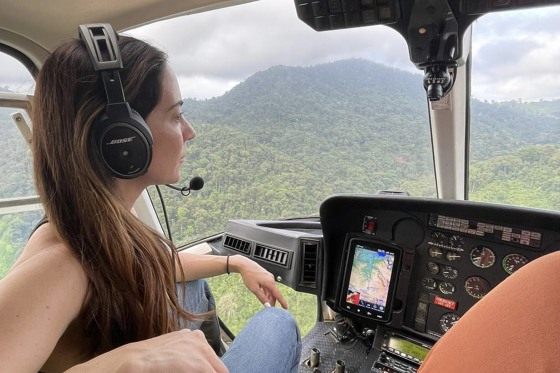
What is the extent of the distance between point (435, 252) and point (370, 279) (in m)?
0.27

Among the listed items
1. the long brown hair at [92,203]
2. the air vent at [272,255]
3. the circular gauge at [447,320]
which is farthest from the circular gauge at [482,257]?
the long brown hair at [92,203]

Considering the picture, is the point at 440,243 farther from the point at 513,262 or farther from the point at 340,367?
the point at 340,367

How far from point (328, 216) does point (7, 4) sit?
4.52ft

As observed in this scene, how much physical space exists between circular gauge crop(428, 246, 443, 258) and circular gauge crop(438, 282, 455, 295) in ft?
0.35

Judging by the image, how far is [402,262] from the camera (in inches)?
59.1

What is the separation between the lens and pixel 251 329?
1.26 metres

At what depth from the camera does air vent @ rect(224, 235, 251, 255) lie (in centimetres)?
188

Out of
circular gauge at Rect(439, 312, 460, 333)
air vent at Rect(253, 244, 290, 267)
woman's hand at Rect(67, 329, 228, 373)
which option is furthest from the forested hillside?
woman's hand at Rect(67, 329, 228, 373)

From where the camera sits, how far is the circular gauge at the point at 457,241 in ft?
4.58

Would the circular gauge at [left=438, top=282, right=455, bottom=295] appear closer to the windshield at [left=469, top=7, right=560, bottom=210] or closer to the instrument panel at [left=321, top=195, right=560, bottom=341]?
the instrument panel at [left=321, top=195, right=560, bottom=341]

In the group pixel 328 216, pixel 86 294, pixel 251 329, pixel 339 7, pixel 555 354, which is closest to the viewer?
pixel 555 354

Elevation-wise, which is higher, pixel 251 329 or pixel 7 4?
pixel 7 4

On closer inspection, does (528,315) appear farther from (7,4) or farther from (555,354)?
(7,4)

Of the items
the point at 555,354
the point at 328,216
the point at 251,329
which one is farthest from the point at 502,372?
the point at 328,216
